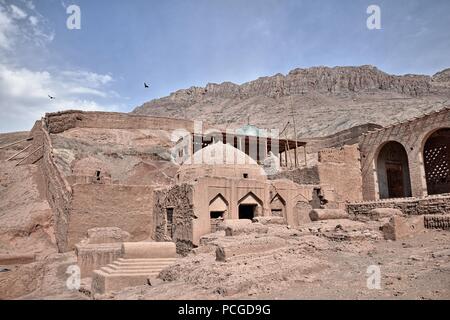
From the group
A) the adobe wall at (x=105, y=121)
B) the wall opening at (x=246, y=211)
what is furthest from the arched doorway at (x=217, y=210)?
the adobe wall at (x=105, y=121)

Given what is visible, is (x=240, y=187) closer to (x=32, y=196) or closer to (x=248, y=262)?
(x=248, y=262)

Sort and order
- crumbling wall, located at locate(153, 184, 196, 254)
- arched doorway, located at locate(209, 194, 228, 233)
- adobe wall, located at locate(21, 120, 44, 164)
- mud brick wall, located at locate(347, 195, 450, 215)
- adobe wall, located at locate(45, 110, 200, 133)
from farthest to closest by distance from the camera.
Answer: adobe wall, located at locate(45, 110, 200, 133)
adobe wall, located at locate(21, 120, 44, 164)
arched doorway, located at locate(209, 194, 228, 233)
crumbling wall, located at locate(153, 184, 196, 254)
mud brick wall, located at locate(347, 195, 450, 215)

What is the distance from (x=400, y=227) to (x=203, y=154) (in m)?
10.0

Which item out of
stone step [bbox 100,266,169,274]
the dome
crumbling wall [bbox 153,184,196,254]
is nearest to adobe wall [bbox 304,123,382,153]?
the dome

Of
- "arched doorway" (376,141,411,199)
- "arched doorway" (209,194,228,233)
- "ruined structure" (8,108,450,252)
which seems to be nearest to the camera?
"arched doorway" (209,194,228,233)

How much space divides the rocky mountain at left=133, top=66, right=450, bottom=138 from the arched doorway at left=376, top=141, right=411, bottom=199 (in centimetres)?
2133

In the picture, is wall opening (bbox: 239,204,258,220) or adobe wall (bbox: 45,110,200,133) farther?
adobe wall (bbox: 45,110,200,133)

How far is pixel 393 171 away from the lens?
21.4m

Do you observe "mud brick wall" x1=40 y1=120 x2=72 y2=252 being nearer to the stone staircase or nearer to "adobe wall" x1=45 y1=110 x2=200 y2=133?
the stone staircase

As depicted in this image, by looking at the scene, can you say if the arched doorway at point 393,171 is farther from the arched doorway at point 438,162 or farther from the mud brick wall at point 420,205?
the mud brick wall at point 420,205

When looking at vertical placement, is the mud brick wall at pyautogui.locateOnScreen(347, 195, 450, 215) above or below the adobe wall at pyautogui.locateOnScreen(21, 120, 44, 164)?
below

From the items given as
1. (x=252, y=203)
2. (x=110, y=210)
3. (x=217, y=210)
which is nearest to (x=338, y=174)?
(x=252, y=203)

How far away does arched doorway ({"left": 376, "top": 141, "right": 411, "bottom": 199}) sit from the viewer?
19734 millimetres

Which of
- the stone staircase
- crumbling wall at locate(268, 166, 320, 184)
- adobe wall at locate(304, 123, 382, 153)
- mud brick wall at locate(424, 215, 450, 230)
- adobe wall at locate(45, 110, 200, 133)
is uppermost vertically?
adobe wall at locate(45, 110, 200, 133)
